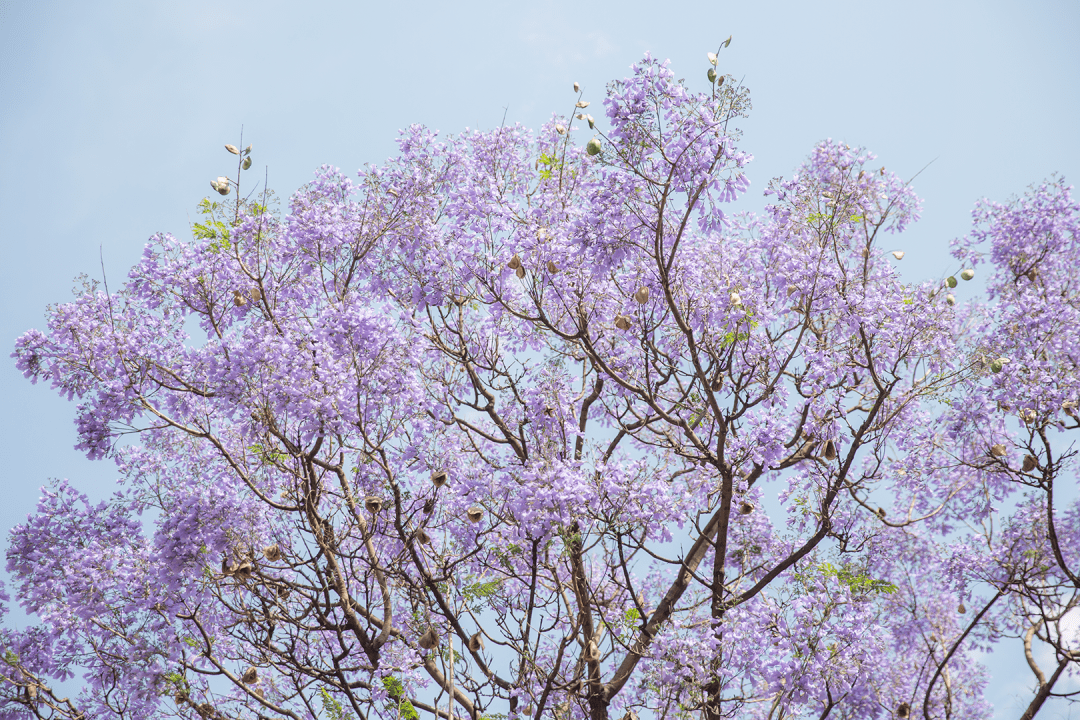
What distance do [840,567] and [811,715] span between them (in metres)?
1.24

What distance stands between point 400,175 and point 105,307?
3201mm

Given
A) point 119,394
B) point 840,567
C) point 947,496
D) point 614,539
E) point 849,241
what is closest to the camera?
point 614,539

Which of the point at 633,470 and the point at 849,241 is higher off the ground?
the point at 849,241

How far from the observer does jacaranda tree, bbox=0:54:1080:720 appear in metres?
6.66

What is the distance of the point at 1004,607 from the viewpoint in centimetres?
966

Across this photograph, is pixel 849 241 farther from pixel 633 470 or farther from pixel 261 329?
pixel 261 329

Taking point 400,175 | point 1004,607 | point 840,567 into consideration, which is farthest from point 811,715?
point 400,175

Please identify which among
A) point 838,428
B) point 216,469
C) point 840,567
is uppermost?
point 838,428

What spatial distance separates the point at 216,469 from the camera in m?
8.02

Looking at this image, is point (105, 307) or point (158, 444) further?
point (158, 444)

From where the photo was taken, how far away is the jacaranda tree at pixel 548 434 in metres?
6.66

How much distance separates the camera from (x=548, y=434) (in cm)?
812

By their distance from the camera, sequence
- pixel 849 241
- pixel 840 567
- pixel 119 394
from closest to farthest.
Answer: pixel 840 567 < pixel 119 394 < pixel 849 241

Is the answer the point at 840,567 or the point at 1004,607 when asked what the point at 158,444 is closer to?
the point at 840,567
